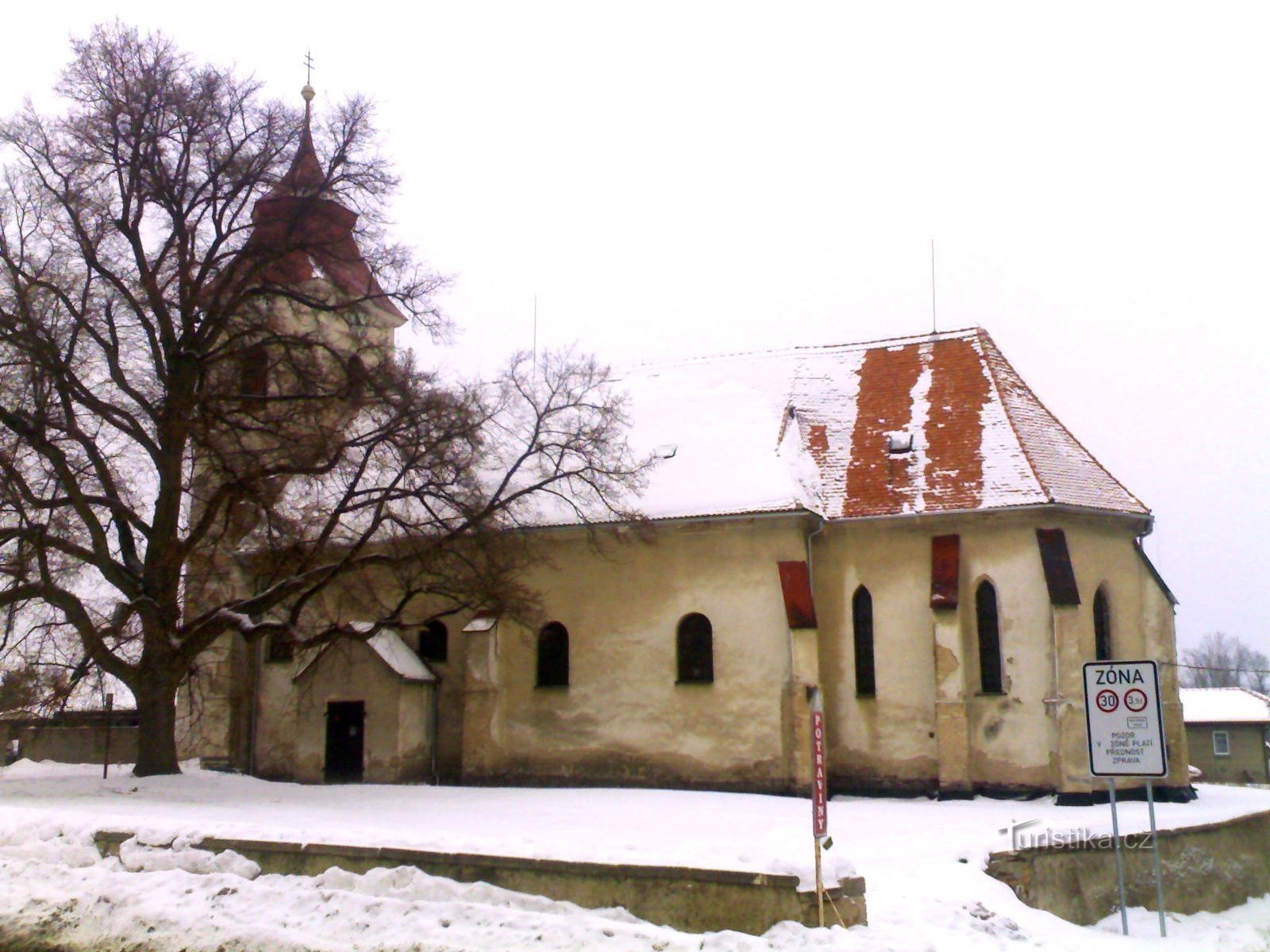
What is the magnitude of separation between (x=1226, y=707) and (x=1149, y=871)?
44491 mm

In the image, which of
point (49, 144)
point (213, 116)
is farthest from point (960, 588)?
point (49, 144)

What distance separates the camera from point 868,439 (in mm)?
27031

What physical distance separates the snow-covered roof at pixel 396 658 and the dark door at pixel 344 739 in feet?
3.86

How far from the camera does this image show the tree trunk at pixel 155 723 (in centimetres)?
2245

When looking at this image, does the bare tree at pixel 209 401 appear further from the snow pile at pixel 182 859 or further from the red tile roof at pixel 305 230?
the snow pile at pixel 182 859

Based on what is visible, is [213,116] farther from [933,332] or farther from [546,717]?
[933,332]

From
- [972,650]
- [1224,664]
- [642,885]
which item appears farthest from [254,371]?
[1224,664]

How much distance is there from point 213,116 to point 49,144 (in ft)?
10.0

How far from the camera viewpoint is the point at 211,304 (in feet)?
75.5

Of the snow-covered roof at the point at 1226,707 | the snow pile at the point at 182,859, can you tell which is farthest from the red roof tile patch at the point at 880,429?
the snow-covered roof at the point at 1226,707

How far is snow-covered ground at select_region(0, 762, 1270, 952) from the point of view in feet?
37.4

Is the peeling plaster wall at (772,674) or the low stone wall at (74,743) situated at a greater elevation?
the peeling plaster wall at (772,674)

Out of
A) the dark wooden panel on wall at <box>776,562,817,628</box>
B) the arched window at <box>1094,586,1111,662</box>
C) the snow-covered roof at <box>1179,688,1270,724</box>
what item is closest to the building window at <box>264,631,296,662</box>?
the dark wooden panel on wall at <box>776,562,817,628</box>

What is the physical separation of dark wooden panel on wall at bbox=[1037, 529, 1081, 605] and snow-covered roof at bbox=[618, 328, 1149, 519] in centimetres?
77
